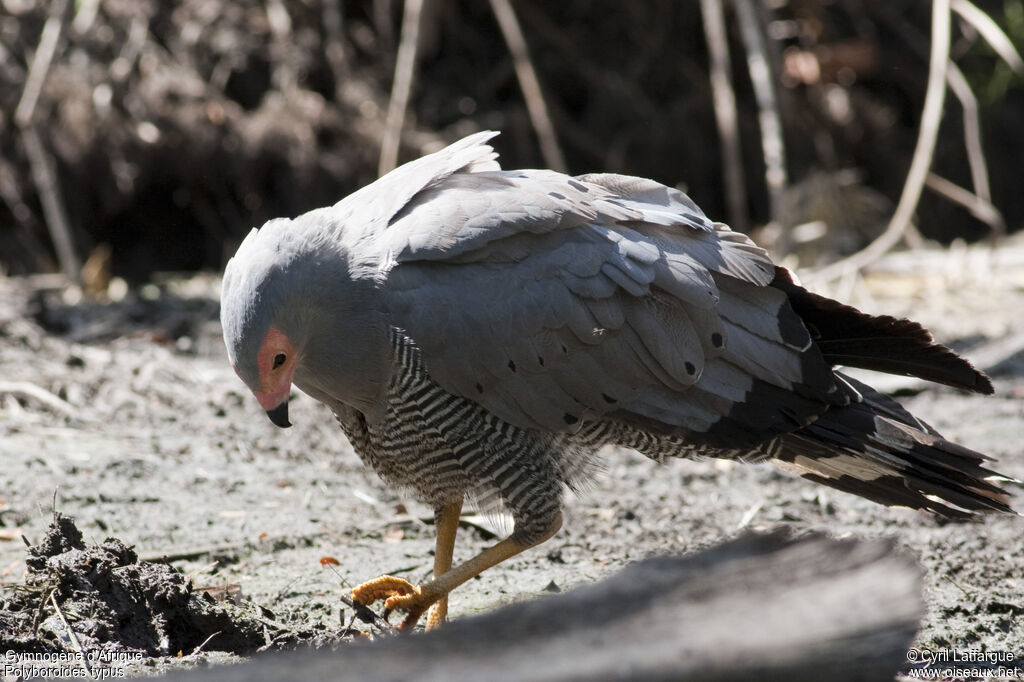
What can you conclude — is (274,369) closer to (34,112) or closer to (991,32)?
(34,112)

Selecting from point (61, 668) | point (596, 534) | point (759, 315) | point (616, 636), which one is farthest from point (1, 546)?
point (616, 636)

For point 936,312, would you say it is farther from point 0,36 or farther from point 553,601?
point 0,36

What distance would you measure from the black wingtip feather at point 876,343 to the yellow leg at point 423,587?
1.17m

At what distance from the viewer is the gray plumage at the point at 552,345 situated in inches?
143

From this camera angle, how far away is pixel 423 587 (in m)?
3.71

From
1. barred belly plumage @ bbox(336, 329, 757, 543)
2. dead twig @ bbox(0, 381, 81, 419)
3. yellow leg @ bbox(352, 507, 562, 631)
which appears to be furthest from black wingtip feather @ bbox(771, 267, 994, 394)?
dead twig @ bbox(0, 381, 81, 419)

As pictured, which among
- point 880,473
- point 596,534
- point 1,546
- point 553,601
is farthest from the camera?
point 596,534

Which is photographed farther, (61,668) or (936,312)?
(936,312)

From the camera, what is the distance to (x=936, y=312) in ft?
26.2

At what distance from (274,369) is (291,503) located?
1359 millimetres

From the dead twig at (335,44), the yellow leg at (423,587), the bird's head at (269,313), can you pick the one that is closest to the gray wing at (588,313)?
the bird's head at (269,313)

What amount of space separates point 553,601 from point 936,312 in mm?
6768

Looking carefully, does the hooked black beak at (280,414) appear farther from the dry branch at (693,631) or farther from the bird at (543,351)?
the dry branch at (693,631)

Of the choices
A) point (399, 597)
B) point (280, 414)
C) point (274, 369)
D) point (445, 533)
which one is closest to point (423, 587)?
point (399, 597)
